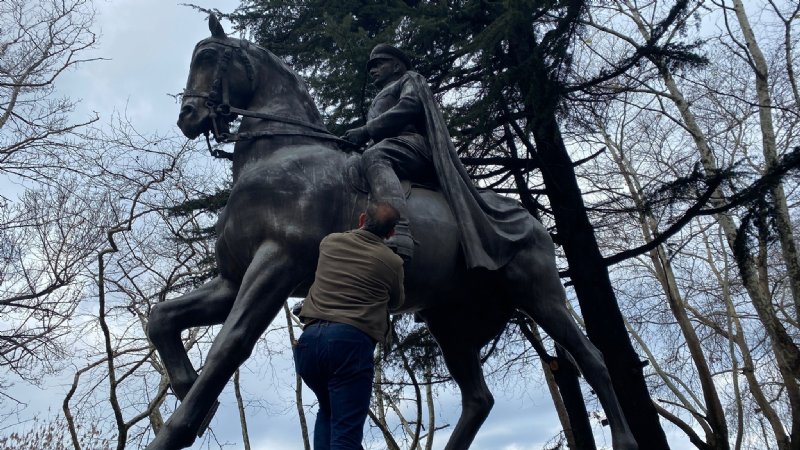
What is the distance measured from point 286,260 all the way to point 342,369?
1.10 meters

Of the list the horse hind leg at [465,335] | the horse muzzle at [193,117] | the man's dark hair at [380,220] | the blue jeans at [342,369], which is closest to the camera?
the blue jeans at [342,369]

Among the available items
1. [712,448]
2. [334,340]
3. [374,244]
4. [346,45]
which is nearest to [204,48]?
[374,244]

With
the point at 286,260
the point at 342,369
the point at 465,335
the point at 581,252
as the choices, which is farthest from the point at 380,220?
the point at 581,252

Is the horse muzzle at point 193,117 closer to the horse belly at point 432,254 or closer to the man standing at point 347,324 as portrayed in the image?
the horse belly at point 432,254

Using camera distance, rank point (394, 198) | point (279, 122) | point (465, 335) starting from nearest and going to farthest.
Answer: point (394, 198) < point (279, 122) < point (465, 335)

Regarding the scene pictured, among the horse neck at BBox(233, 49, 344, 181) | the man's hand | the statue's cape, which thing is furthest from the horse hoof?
the man's hand

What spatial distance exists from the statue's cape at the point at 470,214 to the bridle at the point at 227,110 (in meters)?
0.64

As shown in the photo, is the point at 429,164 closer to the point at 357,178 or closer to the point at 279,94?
the point at 357,178

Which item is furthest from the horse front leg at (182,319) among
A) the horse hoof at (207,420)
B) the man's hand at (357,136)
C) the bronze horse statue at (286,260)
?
the man's hand at (357,136)

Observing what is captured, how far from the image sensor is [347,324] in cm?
364

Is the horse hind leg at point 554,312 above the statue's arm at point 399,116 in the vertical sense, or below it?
below

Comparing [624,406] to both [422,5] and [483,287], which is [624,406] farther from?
[422,5]

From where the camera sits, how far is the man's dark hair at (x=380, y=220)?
3.93m

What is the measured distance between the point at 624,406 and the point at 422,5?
5.11 m
